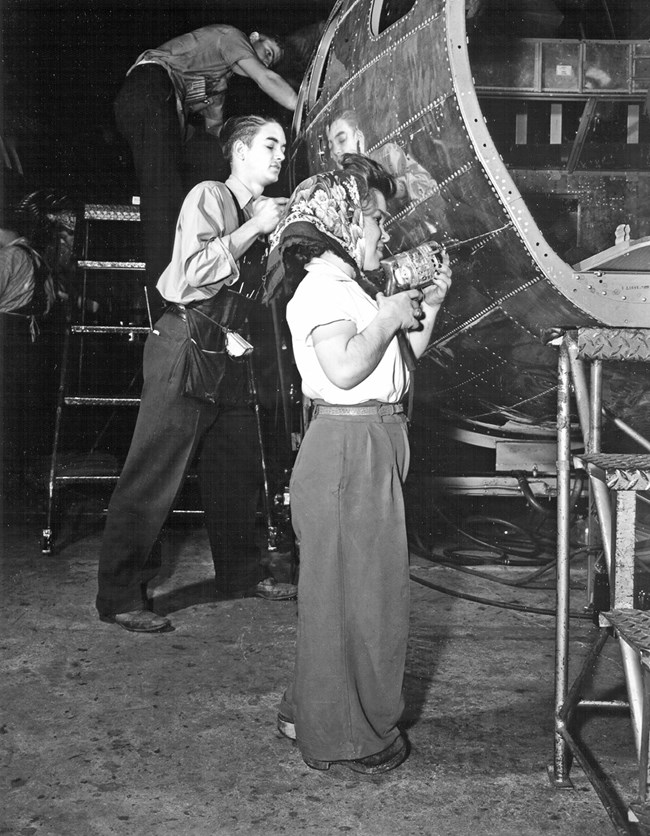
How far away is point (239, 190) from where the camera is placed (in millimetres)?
3605

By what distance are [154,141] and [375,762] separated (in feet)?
11.1

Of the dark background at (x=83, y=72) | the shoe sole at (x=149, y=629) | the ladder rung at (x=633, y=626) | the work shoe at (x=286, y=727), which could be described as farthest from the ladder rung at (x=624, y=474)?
the dark background at (x=83, y=72)

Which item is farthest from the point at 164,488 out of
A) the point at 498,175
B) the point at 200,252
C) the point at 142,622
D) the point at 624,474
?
the point at 624,474

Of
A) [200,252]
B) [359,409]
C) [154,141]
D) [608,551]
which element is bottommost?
[608,551]

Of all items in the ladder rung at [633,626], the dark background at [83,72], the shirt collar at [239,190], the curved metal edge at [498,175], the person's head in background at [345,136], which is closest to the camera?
the ladder rung at [633,626]

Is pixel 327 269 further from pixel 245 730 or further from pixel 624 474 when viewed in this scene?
pixel 245 730

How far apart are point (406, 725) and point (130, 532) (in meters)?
1.45

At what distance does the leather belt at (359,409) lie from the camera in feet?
6.96

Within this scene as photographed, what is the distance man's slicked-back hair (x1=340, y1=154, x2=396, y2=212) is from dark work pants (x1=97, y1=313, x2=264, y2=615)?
135 centimetres

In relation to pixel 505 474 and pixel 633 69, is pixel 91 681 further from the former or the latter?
pixel 633 69

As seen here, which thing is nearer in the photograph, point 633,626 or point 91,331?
point 633,626

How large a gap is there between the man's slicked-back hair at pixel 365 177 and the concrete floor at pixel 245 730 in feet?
5.14

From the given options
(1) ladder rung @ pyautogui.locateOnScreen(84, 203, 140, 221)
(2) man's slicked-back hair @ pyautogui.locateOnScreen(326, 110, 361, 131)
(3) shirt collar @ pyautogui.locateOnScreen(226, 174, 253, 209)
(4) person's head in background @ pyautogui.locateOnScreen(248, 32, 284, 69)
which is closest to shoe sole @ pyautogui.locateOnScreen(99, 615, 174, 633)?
(3) shirt collar @ pyautogui.locateOnScreen(226, 174, 253, 209)

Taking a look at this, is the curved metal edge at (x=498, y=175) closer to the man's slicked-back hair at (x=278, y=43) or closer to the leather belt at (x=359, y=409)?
the leather belt at (x=359, y=409)
